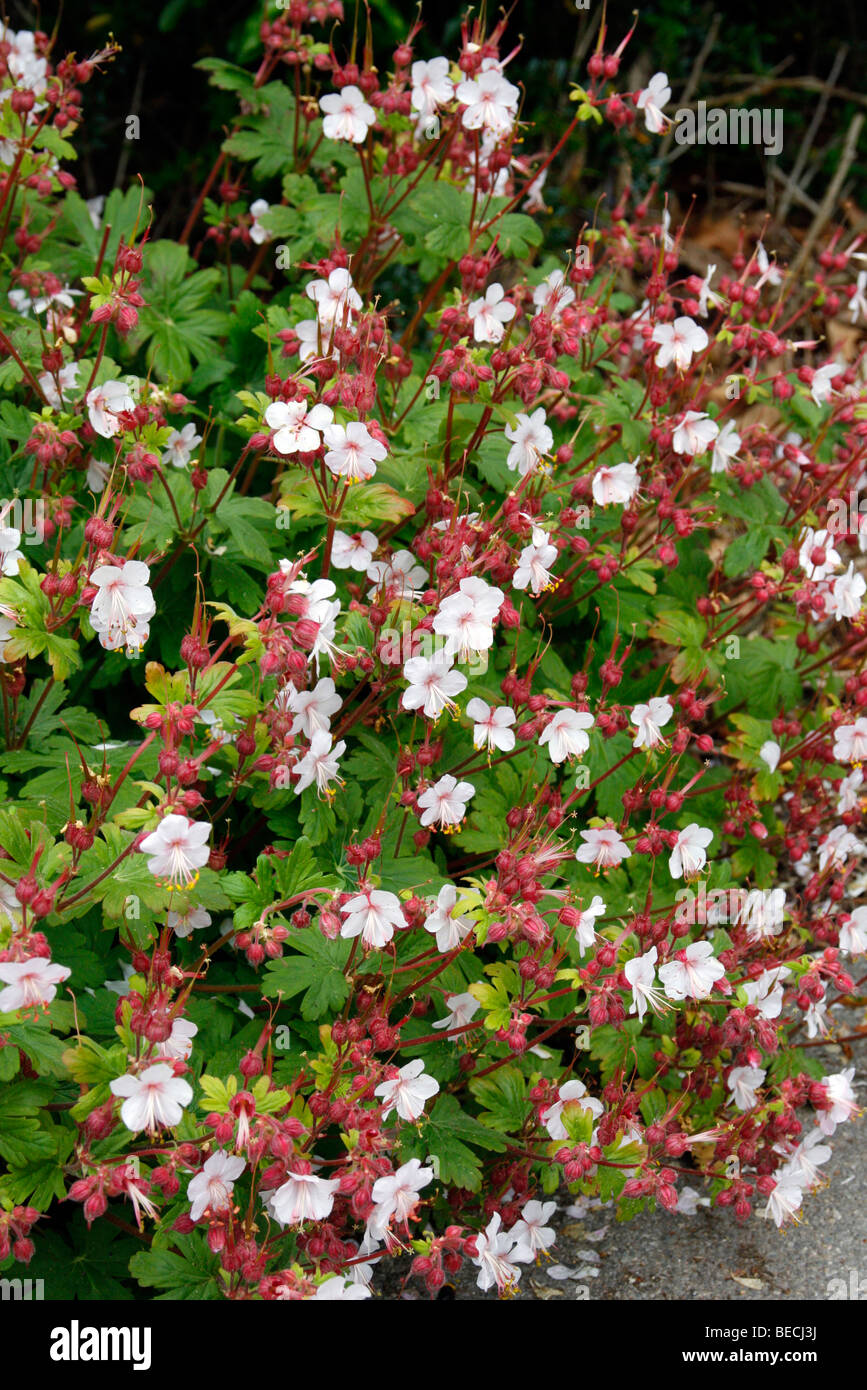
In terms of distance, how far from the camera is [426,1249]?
229cm

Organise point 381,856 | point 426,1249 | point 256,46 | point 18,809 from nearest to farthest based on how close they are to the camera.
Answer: point 426,1249
point 18,809
point 381,856
point 256,46

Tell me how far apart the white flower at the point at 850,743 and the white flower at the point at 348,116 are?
1.93 metres

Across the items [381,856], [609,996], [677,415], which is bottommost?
[609,996]

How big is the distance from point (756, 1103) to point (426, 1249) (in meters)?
0.95

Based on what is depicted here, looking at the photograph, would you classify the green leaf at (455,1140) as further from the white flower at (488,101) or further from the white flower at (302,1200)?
the white flower at (488,101)

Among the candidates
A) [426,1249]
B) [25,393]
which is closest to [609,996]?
[426,1249]

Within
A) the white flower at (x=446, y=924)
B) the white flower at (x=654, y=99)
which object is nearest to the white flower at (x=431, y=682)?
the white flower at (x=446, y=924)

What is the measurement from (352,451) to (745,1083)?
5.32ft

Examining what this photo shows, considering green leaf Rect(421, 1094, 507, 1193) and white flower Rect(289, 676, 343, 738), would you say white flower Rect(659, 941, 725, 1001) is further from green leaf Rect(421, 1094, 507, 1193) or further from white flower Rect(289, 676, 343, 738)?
white flower Rect(289, 676, 343, 738)

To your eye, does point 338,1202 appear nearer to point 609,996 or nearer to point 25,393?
point 609,996

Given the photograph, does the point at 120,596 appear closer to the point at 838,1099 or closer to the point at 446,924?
the point at 446,924

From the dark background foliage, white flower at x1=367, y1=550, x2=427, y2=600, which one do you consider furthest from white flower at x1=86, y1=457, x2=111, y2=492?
the dark background foliage

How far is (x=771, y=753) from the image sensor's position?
326cm

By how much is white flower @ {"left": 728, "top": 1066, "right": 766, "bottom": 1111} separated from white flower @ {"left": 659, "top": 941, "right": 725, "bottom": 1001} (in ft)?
1.27
